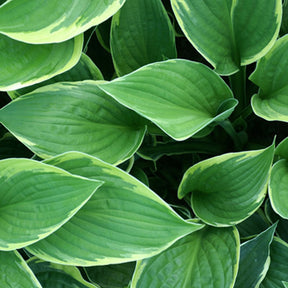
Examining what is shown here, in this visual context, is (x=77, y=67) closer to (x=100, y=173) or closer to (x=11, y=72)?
(x=11, y=72)

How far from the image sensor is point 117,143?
75 centimetres

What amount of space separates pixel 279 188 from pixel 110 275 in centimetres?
36

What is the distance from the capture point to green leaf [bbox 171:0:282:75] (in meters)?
0.70

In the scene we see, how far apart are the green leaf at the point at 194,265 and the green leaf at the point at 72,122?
19cm

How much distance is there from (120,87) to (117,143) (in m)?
0.14

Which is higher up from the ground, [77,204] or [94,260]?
[77,204]

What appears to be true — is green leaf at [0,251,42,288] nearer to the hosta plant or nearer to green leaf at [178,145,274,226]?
the hosta plant

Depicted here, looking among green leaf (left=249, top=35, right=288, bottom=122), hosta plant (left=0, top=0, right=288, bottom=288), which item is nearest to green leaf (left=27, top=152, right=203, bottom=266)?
hosta plant (left=0, top=0, right=288, bottom=288)

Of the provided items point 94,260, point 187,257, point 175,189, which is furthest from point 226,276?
point 175,189

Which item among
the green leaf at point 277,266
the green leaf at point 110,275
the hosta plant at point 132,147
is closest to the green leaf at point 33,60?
the hosta plant at point 132,147

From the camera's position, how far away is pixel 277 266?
2.58 feet

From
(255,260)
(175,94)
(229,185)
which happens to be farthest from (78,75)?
(255,260)

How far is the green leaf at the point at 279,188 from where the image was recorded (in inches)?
26.5

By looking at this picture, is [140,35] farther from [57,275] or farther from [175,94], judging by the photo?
[57,275]
